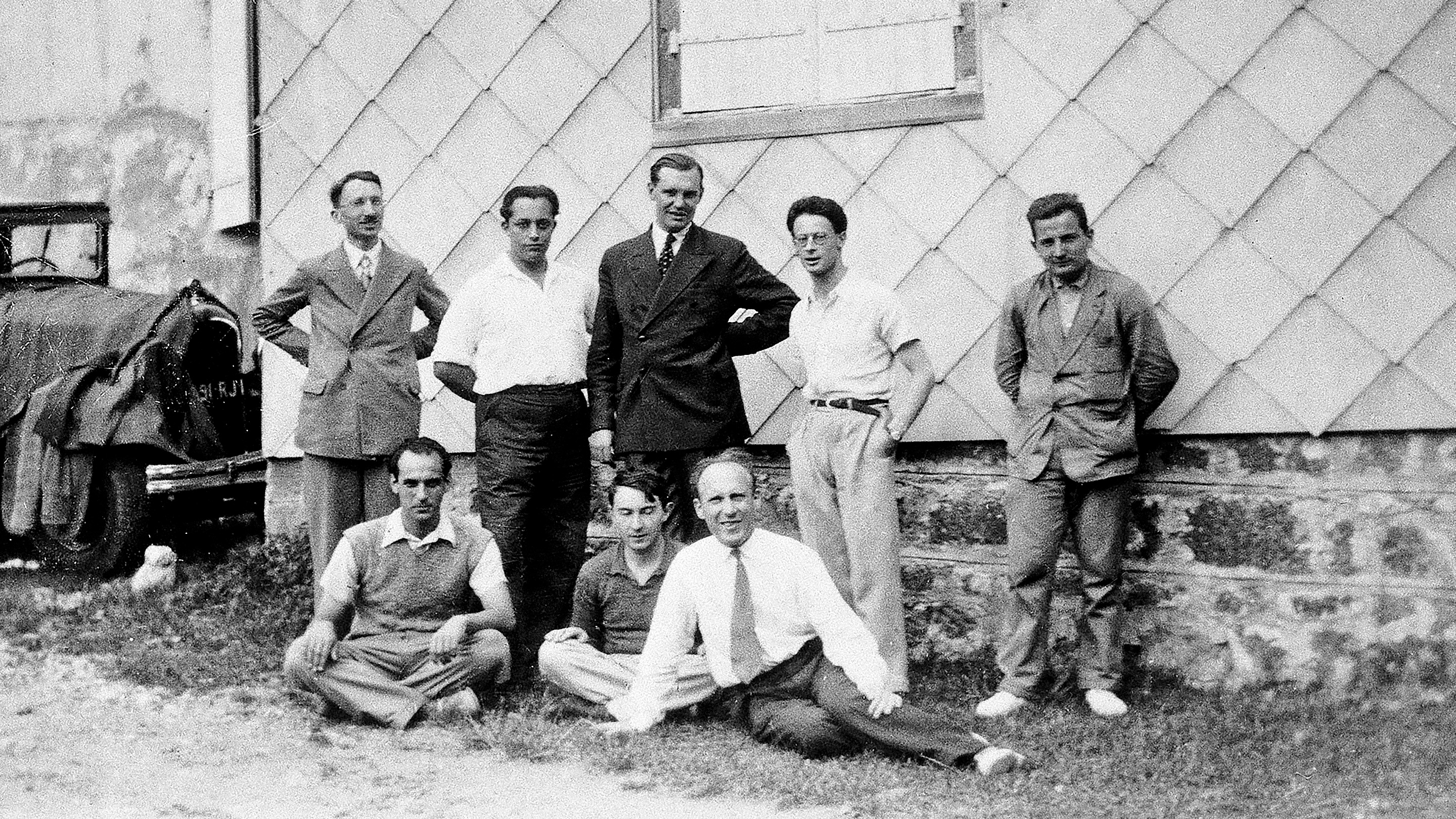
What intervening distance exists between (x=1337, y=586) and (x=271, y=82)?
4992mm

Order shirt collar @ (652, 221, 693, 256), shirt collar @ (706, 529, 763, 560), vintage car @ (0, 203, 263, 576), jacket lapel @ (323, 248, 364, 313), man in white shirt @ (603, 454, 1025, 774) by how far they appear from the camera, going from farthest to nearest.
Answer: vintage car @ (0, 203, 263, 576), jacket lapel @ (323, 248, 364, 313), shirt collar @ (652, 221, 693, 256), shirt collar @ (706, 529, 763, 560), man in white shirt @ (603, 454, 1025, 774)

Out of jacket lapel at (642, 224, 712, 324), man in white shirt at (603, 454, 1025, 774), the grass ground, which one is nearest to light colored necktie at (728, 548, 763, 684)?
man in white shirt at (603, 454, 1025, 774)

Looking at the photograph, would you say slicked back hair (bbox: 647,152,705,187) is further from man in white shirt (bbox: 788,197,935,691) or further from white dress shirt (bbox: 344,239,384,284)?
white dress shirt (bbox: 344,239,384,284)

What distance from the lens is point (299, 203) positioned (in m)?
6.98

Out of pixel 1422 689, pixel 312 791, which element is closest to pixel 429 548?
pixel 312 791

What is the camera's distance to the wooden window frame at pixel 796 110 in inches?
227

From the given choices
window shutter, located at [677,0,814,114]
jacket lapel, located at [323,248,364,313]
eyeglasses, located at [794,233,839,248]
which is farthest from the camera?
window shutter, located at [677,0,814,114]

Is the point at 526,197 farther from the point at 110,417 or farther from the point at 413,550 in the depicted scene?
the point at 110,417

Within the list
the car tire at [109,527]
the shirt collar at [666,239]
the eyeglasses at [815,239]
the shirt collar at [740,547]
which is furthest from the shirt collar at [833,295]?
the car tire at [109,527]

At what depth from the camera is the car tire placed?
694 cm

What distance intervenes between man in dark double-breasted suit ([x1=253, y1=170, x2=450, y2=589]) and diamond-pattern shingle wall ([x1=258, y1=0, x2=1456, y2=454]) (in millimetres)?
981

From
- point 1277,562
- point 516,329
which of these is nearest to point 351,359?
point 516,329

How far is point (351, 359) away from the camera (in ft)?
18.5

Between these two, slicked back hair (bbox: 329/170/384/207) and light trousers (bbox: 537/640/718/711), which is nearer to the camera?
light trousers (bbox: 537/640/718/711)
